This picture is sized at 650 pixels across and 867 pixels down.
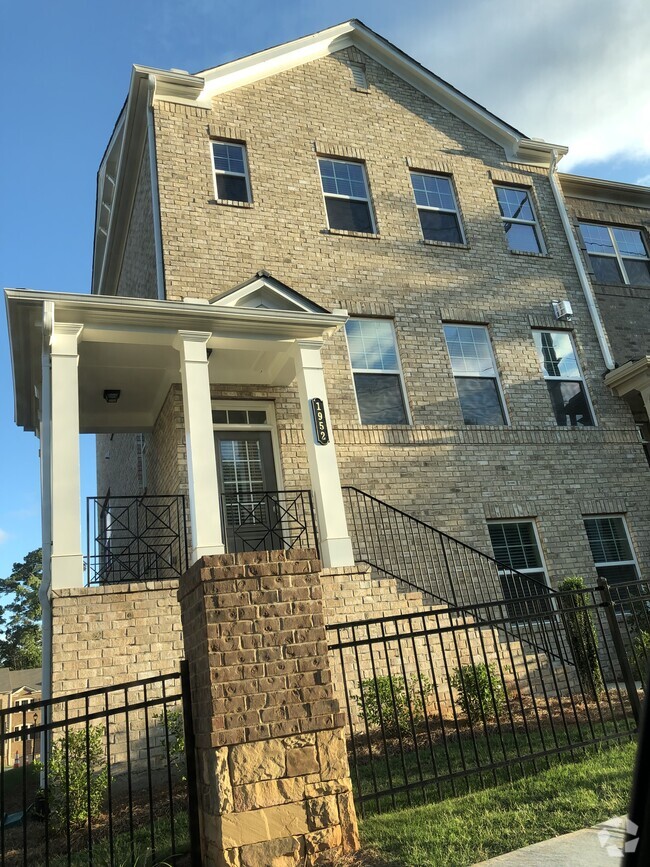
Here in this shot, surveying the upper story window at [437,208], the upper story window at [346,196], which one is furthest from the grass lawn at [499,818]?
the upper story window at [437,208]

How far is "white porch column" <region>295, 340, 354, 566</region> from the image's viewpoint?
8.66 m

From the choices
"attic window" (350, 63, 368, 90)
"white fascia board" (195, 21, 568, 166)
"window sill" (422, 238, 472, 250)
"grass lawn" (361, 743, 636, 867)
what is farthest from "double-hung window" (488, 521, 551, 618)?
Result: "attic window" (350, 63, 368, 90)

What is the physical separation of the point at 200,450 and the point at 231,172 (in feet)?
20.0

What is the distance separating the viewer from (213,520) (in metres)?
8.19

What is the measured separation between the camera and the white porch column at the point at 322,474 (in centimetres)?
866

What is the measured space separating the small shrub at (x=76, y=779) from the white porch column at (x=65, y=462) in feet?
5.23

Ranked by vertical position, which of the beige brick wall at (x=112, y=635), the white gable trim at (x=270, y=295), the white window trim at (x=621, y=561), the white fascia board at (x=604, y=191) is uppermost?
the white fascia board at (x=604, y=191)

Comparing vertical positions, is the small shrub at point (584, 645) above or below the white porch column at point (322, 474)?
below

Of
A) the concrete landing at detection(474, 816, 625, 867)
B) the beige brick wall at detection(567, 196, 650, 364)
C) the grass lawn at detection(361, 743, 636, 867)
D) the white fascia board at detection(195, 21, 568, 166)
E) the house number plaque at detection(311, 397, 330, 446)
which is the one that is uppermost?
the white fascia board at detection(195, 21, 568, 166)

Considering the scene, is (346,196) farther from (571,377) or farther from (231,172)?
(571,377)

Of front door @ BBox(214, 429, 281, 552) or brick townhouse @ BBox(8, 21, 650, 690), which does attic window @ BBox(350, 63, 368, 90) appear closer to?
brick townhouse @ BBox(8, 21, 650, 690)

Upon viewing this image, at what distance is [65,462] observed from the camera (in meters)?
7.82

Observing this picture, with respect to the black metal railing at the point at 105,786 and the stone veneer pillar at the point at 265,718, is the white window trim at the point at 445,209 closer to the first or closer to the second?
the black metal railing at the point at 105,786

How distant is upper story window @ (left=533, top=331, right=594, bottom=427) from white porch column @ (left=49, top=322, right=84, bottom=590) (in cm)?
840
